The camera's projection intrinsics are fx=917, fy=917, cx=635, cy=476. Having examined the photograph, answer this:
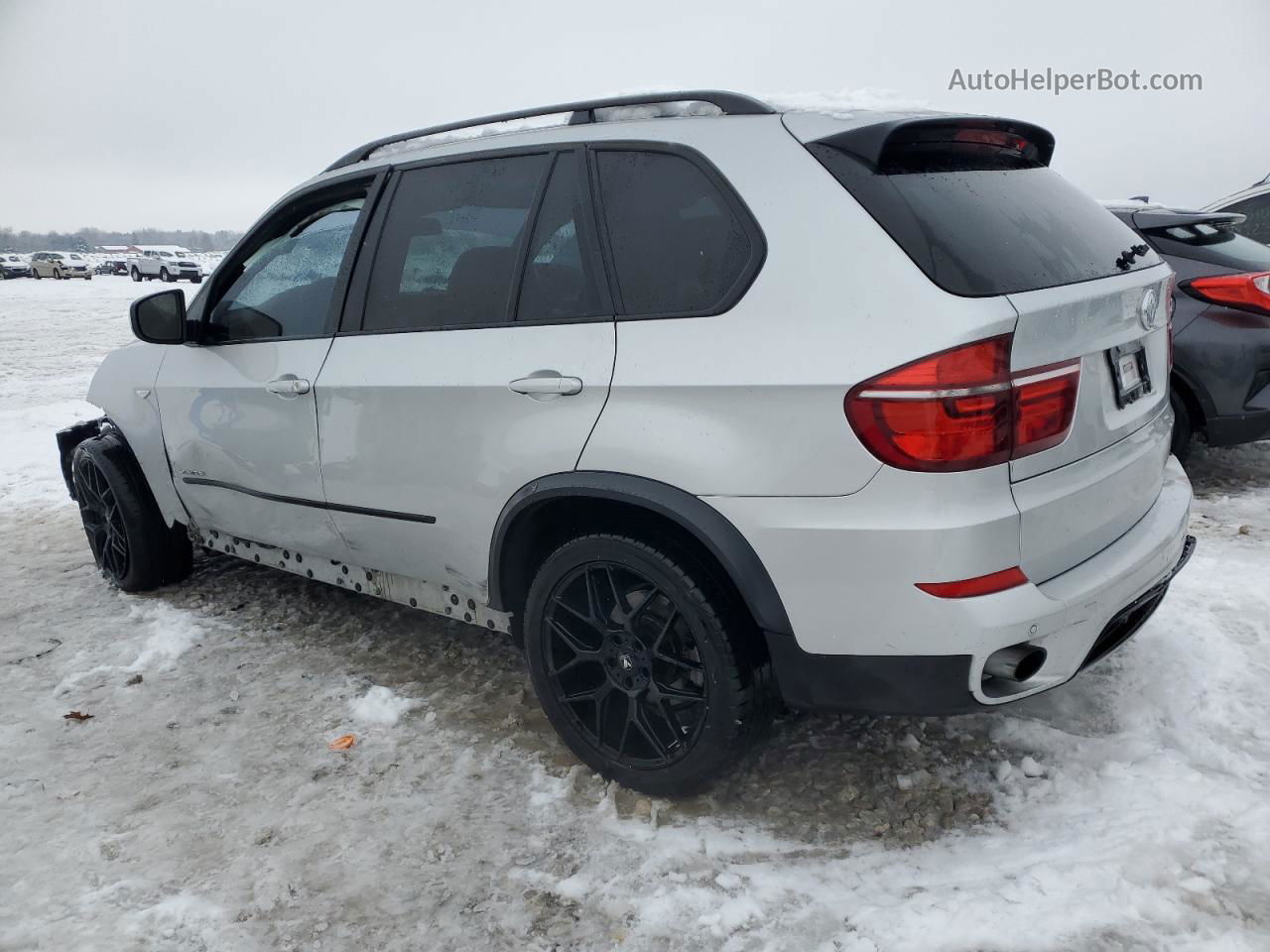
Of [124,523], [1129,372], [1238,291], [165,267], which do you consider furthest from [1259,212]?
[165,267]

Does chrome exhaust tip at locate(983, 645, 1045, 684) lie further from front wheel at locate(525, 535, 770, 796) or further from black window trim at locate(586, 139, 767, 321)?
black window trim at locate(586, 139, 767, 321)

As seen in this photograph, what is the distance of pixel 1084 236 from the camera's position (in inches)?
96.8

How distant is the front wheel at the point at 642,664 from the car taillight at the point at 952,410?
624 millimetres

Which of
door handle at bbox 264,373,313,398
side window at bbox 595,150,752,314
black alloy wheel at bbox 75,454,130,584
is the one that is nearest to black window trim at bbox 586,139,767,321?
side window at bbox 595,150,752,314

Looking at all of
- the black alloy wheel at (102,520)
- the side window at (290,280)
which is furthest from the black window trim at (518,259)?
the black alloy wheel at (102,520)

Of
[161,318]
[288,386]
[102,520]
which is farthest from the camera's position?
[102,520]

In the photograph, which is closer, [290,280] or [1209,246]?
[290,280]

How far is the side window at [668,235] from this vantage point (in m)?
2.30

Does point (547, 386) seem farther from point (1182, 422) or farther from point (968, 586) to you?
point (1182, 422)

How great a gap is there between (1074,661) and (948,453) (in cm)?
69

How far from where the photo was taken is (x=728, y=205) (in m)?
2.32

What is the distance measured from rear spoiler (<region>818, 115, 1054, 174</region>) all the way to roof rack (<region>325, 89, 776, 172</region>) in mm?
298

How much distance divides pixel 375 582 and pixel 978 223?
7.67 feet

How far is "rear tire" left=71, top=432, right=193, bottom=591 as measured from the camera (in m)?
4.25
